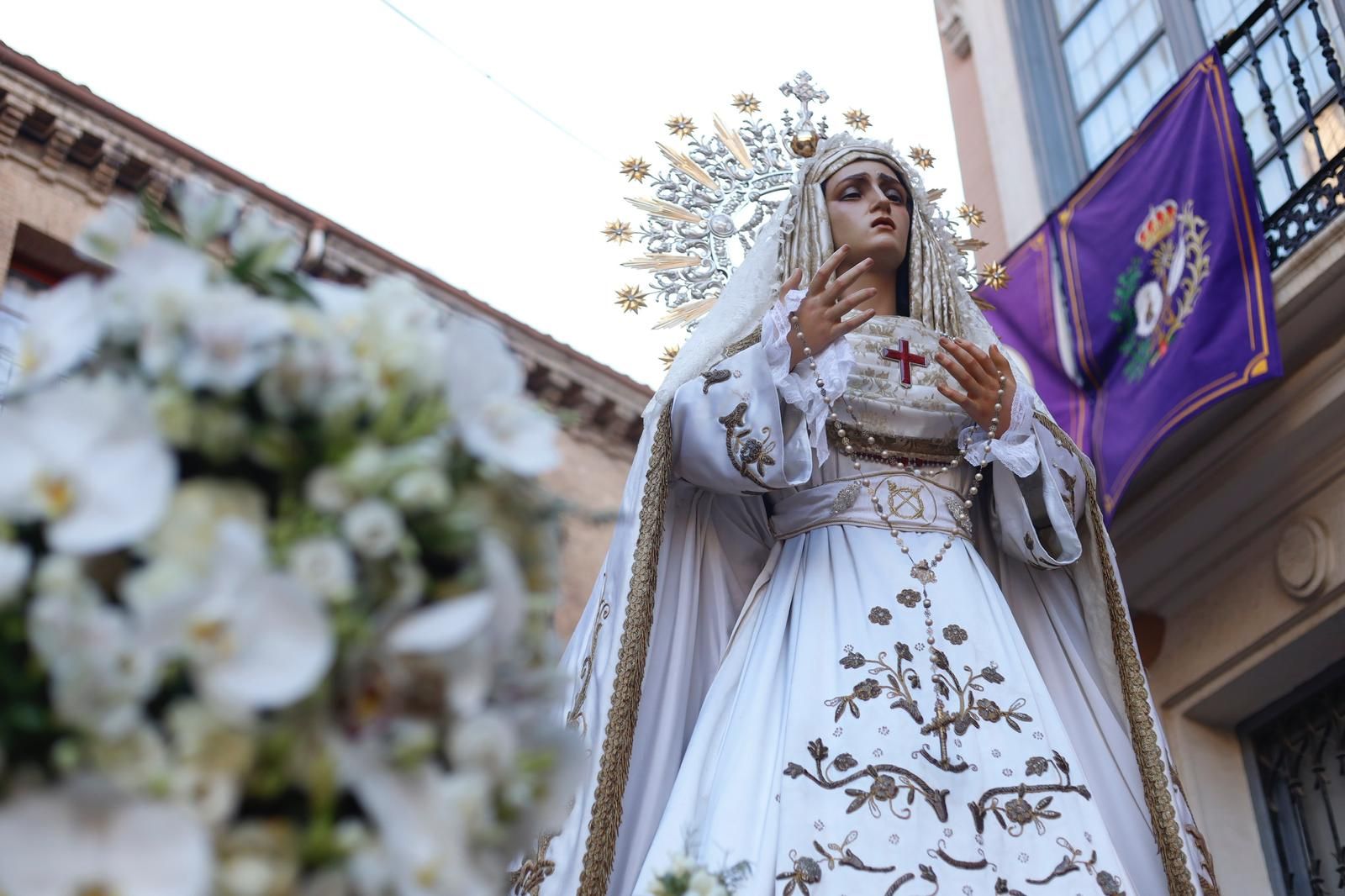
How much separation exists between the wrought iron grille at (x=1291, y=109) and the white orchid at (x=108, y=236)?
4.56 m

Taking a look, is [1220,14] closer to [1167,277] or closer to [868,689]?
[1167,277]

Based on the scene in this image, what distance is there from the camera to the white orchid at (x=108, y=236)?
Result: 48.3 inches

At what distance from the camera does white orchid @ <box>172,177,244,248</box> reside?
4.20ft

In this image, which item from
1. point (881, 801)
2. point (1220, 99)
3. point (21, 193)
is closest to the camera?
point (881, 801)

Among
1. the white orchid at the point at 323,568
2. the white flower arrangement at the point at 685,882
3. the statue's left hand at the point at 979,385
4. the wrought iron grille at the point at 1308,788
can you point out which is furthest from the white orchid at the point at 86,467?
the wrought iron grille at the point at 1308,788

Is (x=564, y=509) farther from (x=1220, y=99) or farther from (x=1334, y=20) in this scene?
(x=1334, y=20)

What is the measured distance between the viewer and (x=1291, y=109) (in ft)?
19.1

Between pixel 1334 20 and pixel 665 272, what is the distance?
3.06 metres

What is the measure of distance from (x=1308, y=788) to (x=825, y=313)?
111 inches

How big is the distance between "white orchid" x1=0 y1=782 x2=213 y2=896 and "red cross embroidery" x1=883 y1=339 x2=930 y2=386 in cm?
300

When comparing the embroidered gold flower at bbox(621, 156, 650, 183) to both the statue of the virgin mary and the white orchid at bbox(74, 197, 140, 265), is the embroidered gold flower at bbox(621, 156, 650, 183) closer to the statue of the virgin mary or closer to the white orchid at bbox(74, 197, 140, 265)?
the statue of the virgin mary

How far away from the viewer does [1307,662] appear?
5.02 metres

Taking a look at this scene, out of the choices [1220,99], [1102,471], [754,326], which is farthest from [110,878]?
[1220,99]

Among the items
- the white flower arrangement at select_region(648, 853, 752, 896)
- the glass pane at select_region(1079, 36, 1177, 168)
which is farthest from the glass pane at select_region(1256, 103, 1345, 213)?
the white flower arrangement at select_region(648, 853, 752, 896)
